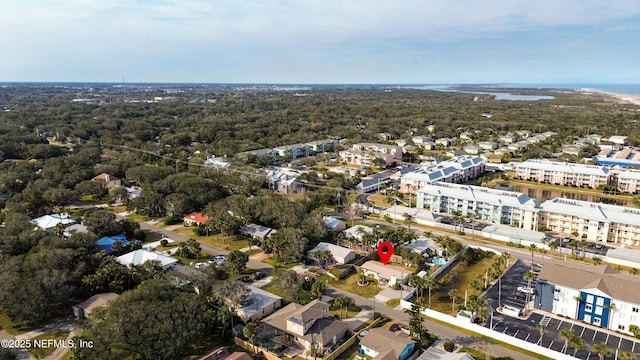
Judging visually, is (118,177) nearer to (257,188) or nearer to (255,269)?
(257,188)

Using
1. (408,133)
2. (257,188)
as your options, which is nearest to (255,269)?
(257,188)

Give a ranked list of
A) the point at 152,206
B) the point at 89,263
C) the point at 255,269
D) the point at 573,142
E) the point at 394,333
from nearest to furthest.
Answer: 1. the point at 394,333
2. the point at 89,263
3. the point at 255,269
4. the point at 152,206
5. the point at 573,142

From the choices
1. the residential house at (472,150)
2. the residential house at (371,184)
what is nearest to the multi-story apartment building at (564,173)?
the residential house at (472,150)

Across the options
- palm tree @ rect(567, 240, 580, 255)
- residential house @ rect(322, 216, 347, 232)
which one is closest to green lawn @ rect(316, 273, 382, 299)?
residential house @ rect(322, 216, 347, 232)

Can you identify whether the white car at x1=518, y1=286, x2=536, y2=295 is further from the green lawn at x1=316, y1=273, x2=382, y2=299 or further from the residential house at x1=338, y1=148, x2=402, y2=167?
the residential house at x1=338, y1=148, x2=402, y2=167

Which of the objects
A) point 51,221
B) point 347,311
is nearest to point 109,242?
point 51,221

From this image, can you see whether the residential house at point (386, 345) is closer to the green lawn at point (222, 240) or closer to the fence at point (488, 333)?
the fence at point (488, 333)
